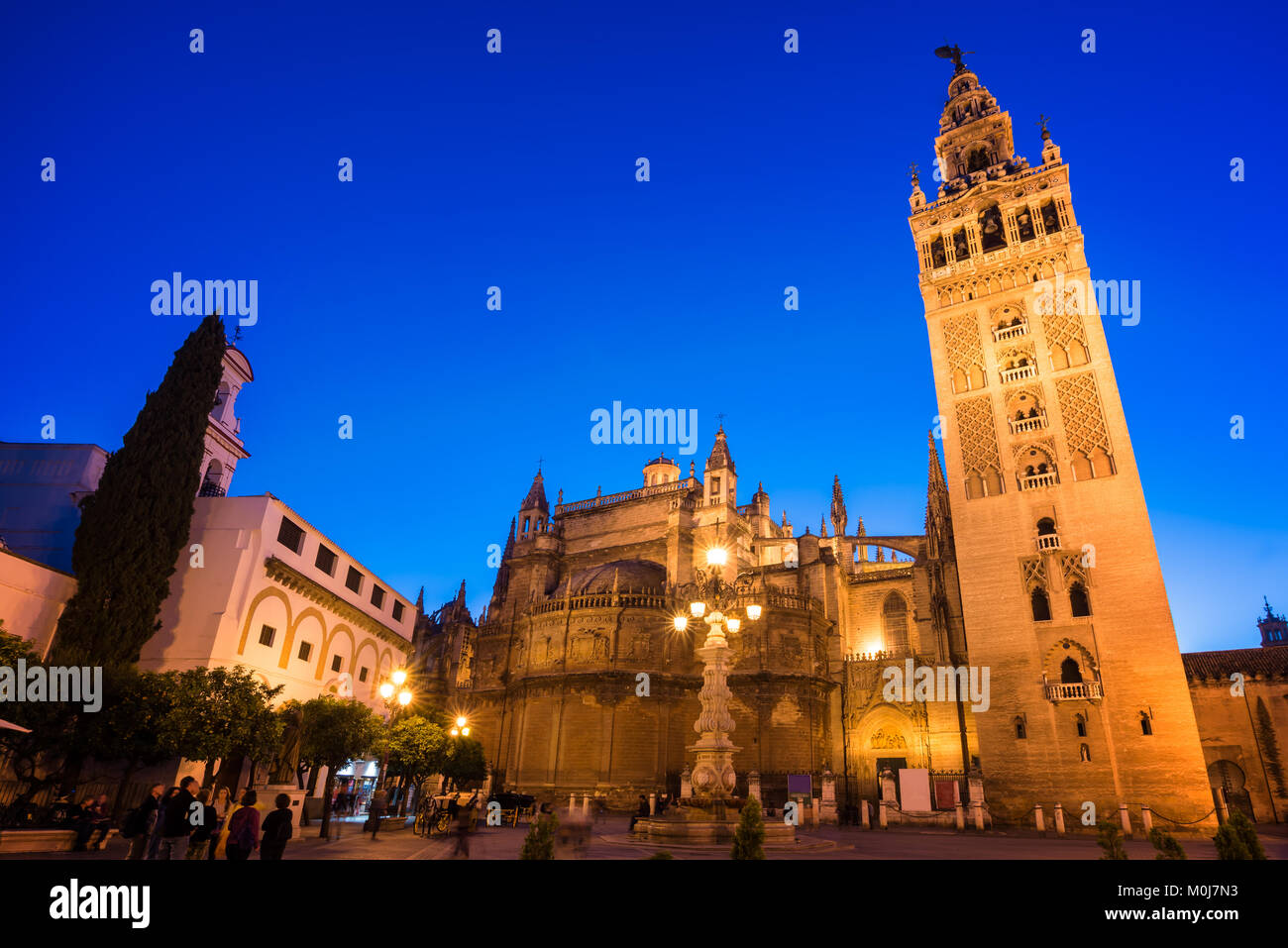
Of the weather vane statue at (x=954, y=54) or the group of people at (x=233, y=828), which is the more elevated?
the weather vane statue at (x=954, y=54)

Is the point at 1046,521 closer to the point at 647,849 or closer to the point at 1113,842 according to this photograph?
the point at 1113,842

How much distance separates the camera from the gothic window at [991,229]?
3969 centimetres

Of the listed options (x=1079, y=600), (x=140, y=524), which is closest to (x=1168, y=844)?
(x=1079, y=600)

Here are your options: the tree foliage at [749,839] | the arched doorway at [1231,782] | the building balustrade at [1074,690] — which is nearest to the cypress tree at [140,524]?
the tree foliage at [749,839]

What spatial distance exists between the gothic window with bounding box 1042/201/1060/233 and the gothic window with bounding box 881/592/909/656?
22773mm

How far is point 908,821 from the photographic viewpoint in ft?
97.5

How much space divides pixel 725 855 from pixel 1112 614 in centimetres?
2444

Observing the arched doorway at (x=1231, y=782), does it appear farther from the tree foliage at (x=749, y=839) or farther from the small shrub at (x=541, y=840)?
the small shrub at (x=541, y=840)

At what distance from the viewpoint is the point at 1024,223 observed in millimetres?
38719

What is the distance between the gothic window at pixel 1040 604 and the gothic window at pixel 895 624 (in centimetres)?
1264

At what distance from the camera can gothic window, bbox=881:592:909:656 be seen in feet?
143
